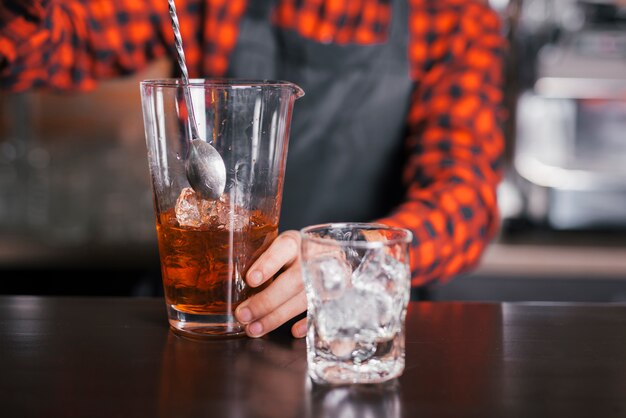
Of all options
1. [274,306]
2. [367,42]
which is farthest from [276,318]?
[367,42]

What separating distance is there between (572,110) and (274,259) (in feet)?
5.39

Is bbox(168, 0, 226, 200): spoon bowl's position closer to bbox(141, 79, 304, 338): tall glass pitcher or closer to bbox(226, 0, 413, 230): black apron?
bbox(141, 79, 304, 338): tall glass pitcher

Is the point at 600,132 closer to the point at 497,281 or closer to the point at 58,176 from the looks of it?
the point at 497,281

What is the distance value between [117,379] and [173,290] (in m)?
0.12

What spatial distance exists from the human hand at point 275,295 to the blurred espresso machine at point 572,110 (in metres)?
1.57

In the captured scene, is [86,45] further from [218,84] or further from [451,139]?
[218,84]

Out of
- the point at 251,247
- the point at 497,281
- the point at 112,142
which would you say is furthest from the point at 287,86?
the point at 112,142

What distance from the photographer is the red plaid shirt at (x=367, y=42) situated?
1.38 m

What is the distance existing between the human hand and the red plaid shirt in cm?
65

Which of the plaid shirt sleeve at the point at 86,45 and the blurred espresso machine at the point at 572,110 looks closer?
the plaid shirt sleeve at the point at 86,45

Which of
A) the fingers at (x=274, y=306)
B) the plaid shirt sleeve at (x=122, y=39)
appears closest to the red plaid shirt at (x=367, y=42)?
the plaid shirt sleeve at (x=122, y=39)

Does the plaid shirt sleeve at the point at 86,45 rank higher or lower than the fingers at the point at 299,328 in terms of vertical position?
higher

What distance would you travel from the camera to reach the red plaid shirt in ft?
4.52

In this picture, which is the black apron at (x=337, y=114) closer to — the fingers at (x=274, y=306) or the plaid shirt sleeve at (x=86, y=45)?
the plaid shirt sleeve at (x=86, y=45)
